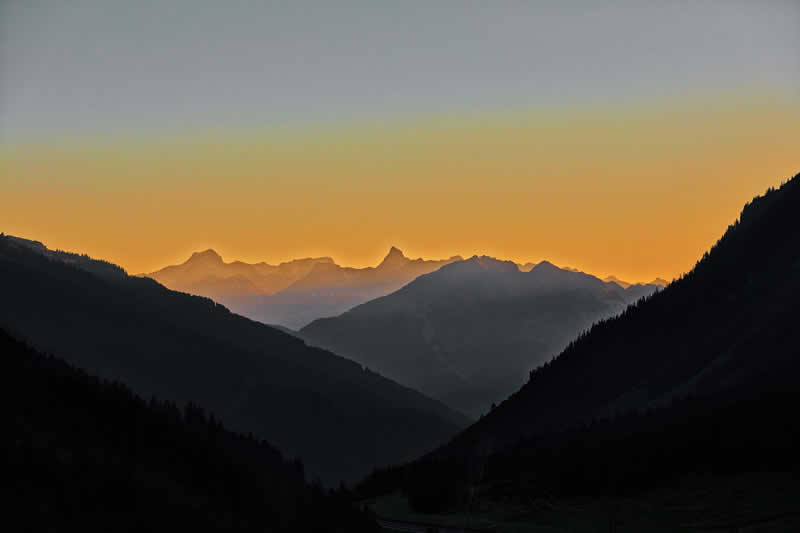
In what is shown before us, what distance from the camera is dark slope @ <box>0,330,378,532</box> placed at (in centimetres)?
6750

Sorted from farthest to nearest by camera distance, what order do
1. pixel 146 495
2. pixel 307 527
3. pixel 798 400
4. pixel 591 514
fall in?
pixel 798 400 < pixel 591 514 < pixel 307 527 < pixel 146 495

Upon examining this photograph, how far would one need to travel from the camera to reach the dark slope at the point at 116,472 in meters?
67.5

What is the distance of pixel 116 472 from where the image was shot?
77.4 metres

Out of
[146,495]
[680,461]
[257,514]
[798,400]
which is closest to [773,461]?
[680,461]

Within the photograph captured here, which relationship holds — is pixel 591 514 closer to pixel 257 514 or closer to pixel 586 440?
pixel 257 514

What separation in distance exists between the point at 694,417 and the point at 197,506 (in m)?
86.7

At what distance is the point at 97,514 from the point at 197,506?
17.9 metres

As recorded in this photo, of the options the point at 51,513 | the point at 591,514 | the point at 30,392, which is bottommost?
the point at 51,513

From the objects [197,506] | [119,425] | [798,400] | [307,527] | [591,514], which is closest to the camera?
[197,506]

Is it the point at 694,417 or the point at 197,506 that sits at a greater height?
the point at 694,417

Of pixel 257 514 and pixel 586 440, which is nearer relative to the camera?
pixel 257 514

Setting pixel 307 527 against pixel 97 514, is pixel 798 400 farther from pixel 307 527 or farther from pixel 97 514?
pixel 97 514

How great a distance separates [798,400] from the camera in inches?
4926

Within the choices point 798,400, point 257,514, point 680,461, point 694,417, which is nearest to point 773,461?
point 680,461
